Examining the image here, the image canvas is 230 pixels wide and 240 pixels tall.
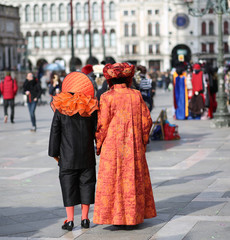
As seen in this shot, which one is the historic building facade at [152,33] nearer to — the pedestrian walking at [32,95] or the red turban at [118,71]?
the pedestrian walking at [32,95]

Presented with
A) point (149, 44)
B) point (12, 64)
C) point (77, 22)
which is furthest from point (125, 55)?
point (12, 64)

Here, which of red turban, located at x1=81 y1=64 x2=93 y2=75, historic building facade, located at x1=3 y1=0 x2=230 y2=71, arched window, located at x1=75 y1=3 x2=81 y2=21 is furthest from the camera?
arched window, located at x1=75 y1=3 x2=81 y2=21

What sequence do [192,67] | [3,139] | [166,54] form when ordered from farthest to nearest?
[166,54] < [192,67] < [3,139]

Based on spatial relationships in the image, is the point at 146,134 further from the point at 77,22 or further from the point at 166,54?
the point at 77,22

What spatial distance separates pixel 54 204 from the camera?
8195 mm

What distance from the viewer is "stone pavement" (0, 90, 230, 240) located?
6.64 meters

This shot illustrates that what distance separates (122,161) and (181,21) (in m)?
94.5

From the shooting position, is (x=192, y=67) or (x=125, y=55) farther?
(x=125, y=55)

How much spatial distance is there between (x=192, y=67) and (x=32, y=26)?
8794 centimetres

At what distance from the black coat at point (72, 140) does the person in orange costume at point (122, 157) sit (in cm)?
14

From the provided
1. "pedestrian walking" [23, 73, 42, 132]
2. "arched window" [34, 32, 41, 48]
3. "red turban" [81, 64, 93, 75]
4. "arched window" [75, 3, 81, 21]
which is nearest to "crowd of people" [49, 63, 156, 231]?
"red turban" [81, 64, 93, 75]

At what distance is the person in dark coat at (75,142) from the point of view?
671 centimetres

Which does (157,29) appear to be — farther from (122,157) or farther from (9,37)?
(122,157)

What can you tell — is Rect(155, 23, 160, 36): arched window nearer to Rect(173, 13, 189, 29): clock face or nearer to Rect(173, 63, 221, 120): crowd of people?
Rect(173, 13, 189, 29): clock face
